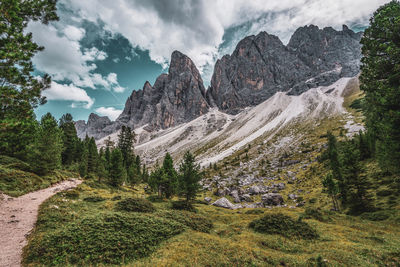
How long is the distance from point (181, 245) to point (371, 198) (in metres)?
34.5

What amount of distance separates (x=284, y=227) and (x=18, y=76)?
26.4m

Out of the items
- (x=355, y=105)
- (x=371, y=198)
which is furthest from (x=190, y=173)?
(x=355, y=105)

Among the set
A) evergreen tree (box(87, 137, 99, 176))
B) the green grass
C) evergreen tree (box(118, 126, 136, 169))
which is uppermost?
evergreen tree (box(118, 126, 136, 169))

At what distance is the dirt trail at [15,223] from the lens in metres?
9.10

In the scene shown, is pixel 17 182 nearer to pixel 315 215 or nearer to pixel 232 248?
pixel 232 248

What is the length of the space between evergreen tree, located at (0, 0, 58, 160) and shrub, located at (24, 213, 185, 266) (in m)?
6.38

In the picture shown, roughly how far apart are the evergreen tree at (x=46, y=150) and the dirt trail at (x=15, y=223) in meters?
11.3

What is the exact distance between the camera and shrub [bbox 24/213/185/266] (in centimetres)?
905

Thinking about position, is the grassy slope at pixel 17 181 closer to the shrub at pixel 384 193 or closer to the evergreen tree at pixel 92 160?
the evergreen tree at pixel 92 160

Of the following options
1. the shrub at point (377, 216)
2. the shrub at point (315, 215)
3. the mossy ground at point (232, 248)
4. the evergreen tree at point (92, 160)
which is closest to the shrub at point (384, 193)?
the shrub at point (377, 216)

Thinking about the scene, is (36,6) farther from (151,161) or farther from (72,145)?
(151,161)

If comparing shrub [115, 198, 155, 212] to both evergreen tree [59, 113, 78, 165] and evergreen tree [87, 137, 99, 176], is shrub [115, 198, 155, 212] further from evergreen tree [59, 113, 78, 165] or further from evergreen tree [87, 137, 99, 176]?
evergreen tree [59, 113, 78, 165]

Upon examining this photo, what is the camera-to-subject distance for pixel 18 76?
10.6 metres

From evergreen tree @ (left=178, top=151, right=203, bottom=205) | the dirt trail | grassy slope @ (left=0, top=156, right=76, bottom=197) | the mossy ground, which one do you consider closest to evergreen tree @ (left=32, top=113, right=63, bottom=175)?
grassy slope @ (left=0, top=156, right=76, bottom=197)
